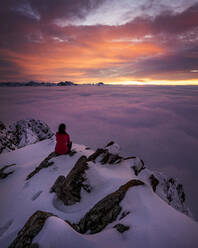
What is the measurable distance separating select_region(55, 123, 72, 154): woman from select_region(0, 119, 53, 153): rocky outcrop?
284 inches

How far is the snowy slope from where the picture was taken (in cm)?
235

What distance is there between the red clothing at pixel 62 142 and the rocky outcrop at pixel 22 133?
7193 millimetres

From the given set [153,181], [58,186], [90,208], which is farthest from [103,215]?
[153,181]

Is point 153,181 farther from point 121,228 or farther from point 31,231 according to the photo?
point 31,231

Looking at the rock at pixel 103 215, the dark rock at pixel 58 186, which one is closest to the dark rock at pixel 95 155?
the dark rock at pixel 58 186

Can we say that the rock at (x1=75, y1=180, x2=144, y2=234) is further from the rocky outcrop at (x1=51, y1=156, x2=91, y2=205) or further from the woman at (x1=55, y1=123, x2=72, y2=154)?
the woman at (x1=55, y1=123, x2=72, y2=154)

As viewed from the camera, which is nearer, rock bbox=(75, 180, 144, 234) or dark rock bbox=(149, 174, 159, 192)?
rock bbox=(75, 180, 144, 234)

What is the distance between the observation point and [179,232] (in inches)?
100

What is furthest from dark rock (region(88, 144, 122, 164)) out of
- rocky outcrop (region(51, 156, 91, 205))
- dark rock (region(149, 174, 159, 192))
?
rocky outcrop (region(51, 156, 91, 205))

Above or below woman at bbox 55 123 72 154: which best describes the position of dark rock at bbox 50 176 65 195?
below

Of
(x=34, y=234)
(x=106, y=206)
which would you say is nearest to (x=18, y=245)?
(x=34, y=234)

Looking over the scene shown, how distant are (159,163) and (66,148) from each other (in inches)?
658

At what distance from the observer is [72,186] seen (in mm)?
4477

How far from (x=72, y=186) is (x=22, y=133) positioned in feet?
39.4
